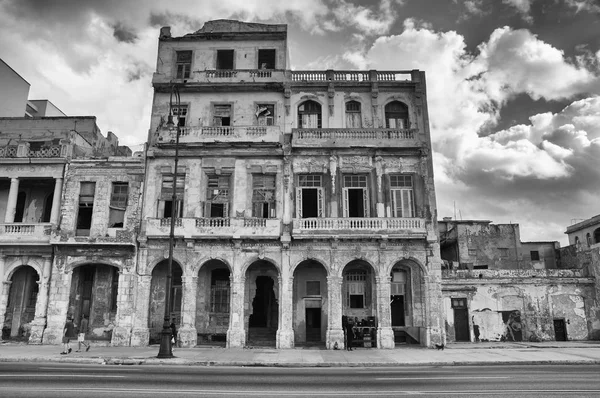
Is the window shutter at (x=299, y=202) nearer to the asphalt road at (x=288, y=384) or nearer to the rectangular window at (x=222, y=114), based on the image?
the rectangular window at (x=222, y=114)

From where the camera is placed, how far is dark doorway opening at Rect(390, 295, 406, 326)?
26.7 meters

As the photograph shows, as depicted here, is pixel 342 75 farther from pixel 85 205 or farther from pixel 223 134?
pixel 85 205

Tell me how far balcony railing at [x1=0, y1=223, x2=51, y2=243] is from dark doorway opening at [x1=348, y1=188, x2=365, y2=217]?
55.9 ft

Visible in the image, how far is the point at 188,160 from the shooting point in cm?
2684

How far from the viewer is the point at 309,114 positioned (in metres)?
28.5

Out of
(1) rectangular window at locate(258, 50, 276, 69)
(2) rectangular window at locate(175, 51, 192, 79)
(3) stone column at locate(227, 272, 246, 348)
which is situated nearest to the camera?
(3) stone column at locate(227, 272, 246, 348)

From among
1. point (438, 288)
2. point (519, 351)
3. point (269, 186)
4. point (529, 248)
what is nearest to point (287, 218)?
point (269, 186)

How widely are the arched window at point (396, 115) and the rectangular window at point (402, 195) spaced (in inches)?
139

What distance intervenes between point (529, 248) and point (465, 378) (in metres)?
28.1

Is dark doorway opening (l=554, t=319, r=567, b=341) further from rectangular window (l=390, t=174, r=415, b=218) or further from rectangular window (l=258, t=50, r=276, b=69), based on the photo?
rectangular window (l=258, t=50, r=276, b=69)

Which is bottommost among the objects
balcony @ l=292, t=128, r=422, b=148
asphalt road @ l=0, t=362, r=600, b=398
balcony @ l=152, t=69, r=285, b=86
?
asphalt road @ l=0, t=362, r=600, b=398

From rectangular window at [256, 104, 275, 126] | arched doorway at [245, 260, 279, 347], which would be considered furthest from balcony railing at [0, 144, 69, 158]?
arched doorway at [245, 260, 279, 347]

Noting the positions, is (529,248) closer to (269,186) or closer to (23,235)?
(269,186)

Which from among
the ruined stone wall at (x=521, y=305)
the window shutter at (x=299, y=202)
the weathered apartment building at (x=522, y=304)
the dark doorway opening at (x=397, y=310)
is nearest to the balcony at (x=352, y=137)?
the window shutter at (x=299, y=202)
